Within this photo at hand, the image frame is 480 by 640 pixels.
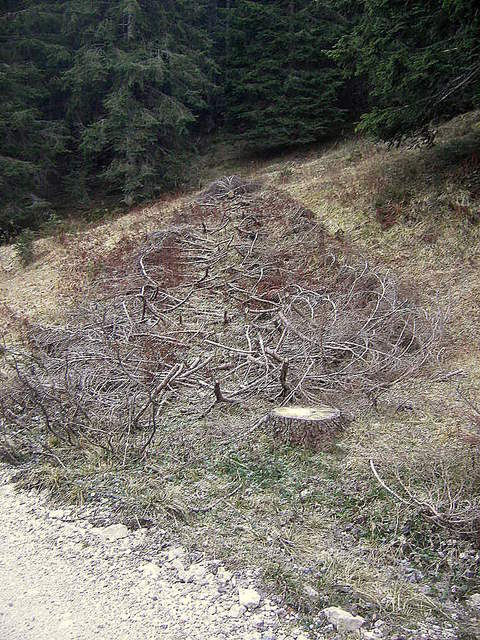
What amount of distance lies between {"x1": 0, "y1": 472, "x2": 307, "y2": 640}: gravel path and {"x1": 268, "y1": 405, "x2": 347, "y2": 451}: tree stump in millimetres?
1658

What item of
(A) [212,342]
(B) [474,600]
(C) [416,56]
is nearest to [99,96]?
(C) [416,56]

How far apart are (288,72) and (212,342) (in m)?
14.7

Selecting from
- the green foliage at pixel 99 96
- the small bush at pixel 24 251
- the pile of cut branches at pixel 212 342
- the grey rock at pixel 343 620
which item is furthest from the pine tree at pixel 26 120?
the grey rock at pixel 343 620

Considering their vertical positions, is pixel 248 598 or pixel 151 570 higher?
pixel 151 570

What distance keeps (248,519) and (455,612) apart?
5.31 feet

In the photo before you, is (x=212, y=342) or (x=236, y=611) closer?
(x=236, y=611)

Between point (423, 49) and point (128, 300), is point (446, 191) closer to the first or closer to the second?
point (423, 49)

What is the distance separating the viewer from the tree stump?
17.2 feet

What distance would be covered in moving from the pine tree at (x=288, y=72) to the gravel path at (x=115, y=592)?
16331 mm

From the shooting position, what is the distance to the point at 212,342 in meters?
7.07

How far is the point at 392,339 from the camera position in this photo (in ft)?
23.7

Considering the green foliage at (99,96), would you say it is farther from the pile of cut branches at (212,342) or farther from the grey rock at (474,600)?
the grey rock at (474,600)

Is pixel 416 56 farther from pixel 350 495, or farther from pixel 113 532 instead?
pixel 113 532

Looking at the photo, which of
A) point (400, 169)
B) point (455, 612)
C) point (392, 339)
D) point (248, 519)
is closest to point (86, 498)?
point (248, 519)
